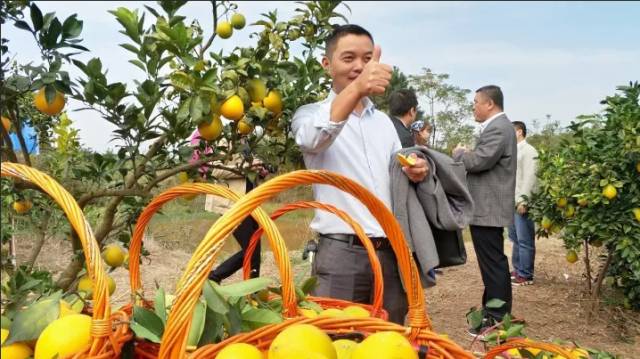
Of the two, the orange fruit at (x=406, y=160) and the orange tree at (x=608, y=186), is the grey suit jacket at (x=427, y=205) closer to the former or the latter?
the orange fruit at (x=406, y=160)

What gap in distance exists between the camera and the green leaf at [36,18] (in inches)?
48.2

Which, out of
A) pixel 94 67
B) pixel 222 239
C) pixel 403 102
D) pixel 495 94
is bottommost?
pixel 222 239

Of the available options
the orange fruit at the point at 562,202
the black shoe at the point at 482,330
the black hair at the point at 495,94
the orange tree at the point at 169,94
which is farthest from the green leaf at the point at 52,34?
the orange fruit at the point at 562,202

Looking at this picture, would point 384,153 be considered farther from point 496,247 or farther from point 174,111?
point 496,247

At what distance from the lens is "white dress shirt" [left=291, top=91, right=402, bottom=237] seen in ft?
6.07

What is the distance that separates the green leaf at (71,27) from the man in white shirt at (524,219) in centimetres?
409

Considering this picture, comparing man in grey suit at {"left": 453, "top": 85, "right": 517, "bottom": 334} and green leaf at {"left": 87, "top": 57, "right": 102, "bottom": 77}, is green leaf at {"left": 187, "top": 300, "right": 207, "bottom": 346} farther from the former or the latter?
man in grey suit at {"left": 453, "top": 85, "right": 517, "bottom": 334}

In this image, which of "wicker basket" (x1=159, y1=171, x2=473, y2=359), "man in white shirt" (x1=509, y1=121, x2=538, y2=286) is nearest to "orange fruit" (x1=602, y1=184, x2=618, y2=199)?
"man in white shirt" (x1=509, y1=121, x2=538, y2=286)

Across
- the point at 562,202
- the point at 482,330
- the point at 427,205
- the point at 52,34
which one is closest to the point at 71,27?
the point at 52,34

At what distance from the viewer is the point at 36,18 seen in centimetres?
124

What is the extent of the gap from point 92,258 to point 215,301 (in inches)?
8.9

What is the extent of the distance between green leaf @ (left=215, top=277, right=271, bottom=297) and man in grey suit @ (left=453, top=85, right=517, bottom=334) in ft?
8.63

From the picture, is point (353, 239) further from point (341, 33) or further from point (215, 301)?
point (215, 301)

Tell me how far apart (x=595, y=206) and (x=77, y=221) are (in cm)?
363
